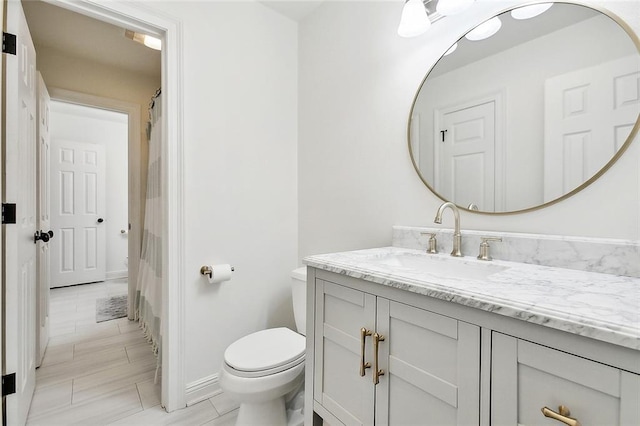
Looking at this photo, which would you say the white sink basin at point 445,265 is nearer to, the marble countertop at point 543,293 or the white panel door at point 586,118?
the marble countertop at point 543,293

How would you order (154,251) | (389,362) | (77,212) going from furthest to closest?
(77,212) → (154,251) → (389,362)

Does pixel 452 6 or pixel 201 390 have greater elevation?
pixel 452 6

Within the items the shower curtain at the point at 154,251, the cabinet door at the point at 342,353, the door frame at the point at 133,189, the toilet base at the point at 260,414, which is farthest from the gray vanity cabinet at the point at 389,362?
the door frame at the point at 133,189

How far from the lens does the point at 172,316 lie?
163 centimetres

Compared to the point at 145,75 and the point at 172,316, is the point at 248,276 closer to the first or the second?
the point at 172,316

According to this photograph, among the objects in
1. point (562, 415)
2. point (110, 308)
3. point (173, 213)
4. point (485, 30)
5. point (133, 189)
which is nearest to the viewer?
point (562, 415)

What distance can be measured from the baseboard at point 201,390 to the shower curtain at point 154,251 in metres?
0.33

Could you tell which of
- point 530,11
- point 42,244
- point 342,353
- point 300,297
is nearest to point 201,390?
point 300,297

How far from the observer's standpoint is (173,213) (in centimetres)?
164

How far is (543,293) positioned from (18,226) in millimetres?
2019

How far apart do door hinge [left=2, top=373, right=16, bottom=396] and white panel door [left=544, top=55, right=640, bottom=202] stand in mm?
2334

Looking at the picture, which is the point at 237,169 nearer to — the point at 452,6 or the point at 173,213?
the point at 173,213

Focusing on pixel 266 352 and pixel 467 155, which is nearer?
pixel 467 155

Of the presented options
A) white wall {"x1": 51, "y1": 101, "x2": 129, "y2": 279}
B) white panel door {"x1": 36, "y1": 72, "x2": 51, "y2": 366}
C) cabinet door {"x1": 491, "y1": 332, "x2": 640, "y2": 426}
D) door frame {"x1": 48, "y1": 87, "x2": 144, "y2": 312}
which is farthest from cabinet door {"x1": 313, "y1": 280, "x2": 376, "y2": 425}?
white wall {"x1": 51, "y1": 101, "x2": 129, "y2": 279}
